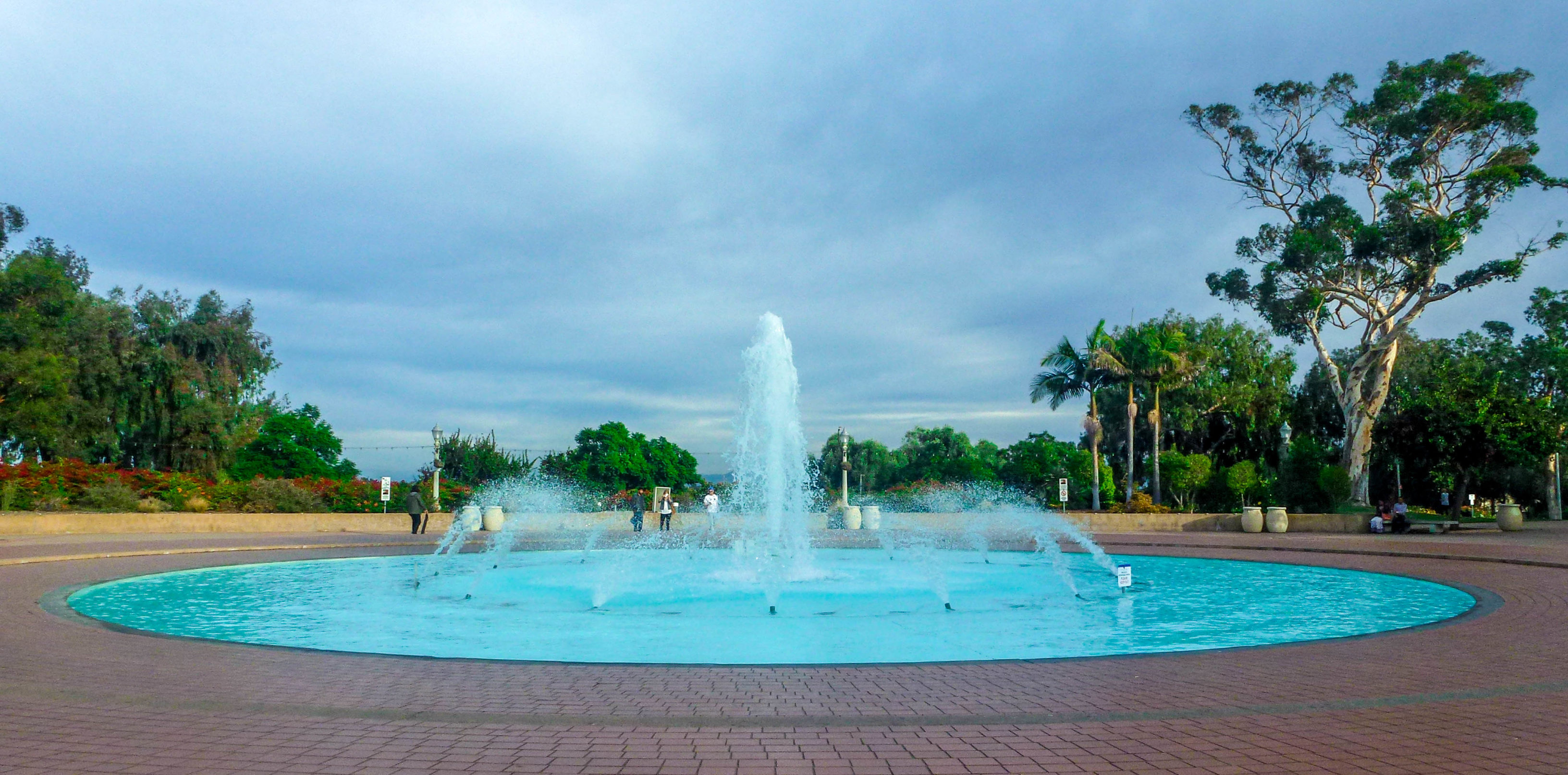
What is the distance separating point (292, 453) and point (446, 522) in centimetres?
2217

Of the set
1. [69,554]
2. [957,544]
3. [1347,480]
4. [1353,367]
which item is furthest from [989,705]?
[1353,367]

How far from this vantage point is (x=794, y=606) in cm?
1245

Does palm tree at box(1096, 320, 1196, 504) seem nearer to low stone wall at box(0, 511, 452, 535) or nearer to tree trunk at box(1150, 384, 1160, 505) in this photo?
tree trunk at box(1150, 384, 1160, 505)

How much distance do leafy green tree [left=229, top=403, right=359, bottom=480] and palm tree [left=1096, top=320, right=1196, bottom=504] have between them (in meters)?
36.3

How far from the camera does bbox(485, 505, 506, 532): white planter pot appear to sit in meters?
31.1

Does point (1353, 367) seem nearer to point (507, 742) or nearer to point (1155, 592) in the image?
point (1155, 592)

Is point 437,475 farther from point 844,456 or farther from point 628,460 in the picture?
point 628,460

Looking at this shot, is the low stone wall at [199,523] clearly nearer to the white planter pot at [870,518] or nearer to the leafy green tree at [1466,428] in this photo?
the white planter pot at [870,518]

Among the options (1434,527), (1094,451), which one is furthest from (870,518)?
(1434,527)

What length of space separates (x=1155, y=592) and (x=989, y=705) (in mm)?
9346

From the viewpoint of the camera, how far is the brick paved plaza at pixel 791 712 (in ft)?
16.2

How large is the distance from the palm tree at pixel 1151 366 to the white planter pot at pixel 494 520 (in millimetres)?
24244

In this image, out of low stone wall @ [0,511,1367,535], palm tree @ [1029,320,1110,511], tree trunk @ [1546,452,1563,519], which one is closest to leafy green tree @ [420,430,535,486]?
low stone wall @ [0,511,1367,535]

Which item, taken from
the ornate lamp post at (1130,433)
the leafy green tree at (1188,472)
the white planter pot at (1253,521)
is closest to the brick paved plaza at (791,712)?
the white planter pot at (1253,521)
